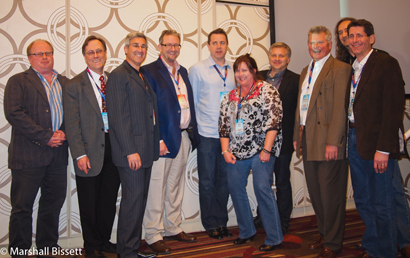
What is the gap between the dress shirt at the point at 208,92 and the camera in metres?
3.26

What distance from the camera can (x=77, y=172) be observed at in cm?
270

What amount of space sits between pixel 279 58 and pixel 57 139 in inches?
93.4

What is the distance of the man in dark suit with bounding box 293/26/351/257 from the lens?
8.51ft

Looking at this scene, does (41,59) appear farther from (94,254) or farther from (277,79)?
(277,79)

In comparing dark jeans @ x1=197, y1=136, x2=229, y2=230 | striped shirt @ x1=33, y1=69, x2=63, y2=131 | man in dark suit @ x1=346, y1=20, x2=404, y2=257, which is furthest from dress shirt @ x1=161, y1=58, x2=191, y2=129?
man in dark suit @ x1=346, y1=20, x2=404, y2=257

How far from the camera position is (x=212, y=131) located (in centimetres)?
326

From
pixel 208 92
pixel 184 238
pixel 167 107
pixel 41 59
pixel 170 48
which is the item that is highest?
pixel 170 48

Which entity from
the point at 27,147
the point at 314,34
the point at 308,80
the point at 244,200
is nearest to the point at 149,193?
the point at 244,200

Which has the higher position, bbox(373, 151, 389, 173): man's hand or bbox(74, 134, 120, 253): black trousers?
bbox(373, 151, 389, 173): man's hand

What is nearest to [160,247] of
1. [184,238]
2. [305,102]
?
[184,238]

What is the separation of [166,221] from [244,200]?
90 centimetres

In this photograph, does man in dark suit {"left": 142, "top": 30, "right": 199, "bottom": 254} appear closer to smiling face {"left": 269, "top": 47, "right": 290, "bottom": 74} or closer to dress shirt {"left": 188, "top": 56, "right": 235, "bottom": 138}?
dress shirt {"left": 188, "top": 56, "right": 235, "bottom": 138}

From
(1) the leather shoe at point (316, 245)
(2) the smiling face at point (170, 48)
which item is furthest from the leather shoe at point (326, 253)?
(2) the smiling face at point (170, 48)

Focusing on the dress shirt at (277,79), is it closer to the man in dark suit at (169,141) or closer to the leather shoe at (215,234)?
the man in dark suit at (169,141)
